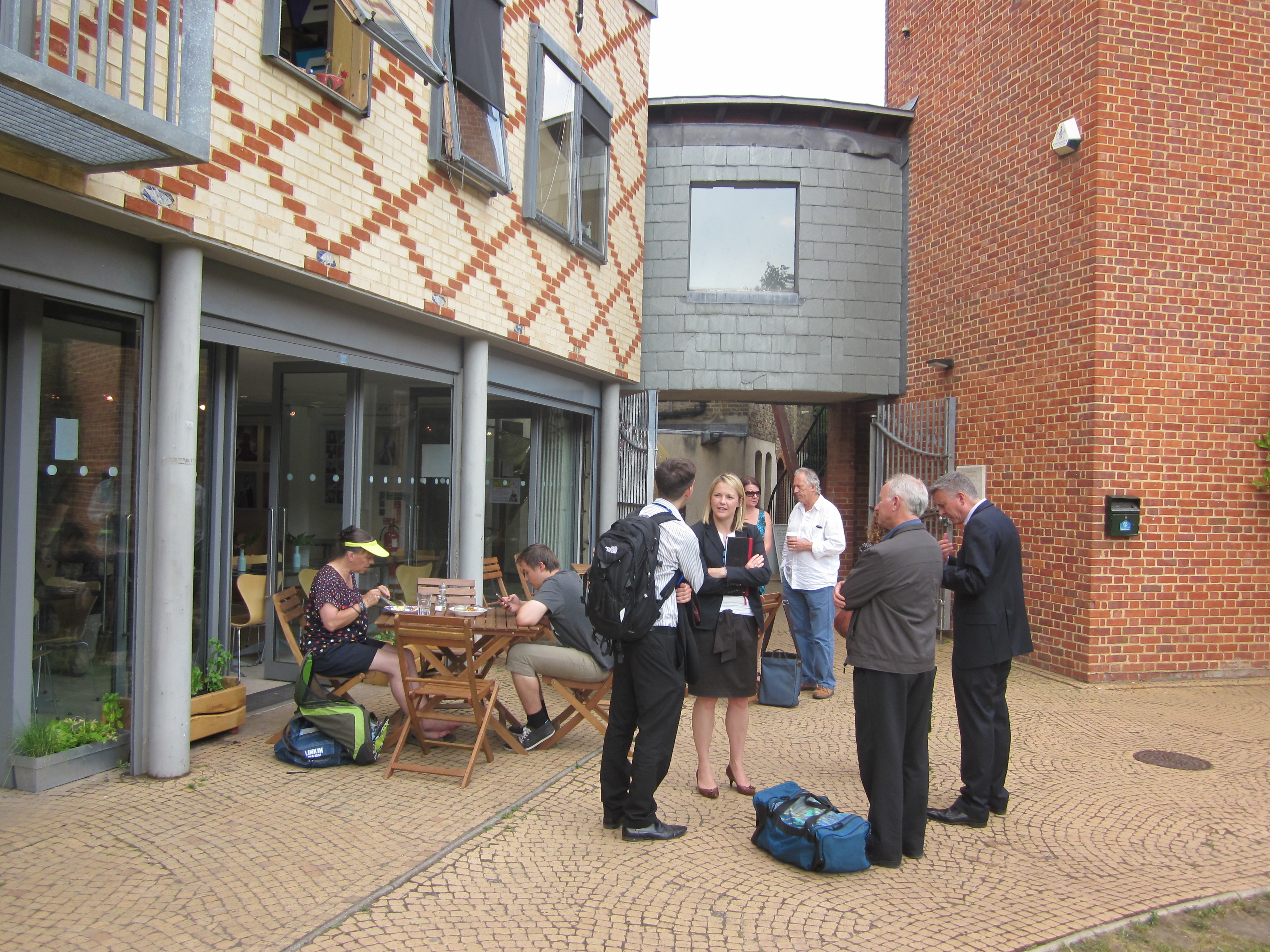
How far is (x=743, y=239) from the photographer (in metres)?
12.2

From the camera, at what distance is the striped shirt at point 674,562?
14.7 feet

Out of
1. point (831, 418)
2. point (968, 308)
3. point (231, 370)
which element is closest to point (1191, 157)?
point (968, 308)

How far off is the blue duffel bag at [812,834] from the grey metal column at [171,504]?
320 cm

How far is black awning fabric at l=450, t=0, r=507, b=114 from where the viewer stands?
756cm

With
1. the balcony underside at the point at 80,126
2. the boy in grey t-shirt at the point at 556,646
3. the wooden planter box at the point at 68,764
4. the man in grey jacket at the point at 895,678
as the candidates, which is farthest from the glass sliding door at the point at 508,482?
the man in grey jacket at the point at 895,678

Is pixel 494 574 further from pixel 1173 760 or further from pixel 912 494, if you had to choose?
pixel 1173 760

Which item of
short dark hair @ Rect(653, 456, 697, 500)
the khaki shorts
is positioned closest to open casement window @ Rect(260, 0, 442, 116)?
short dark hair @ Rect(653, 456, 697, 500)

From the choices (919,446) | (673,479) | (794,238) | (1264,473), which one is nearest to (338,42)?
(673,479)

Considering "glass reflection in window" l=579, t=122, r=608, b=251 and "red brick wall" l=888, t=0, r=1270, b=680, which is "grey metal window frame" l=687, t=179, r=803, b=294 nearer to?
"glass reflection in window" l=579, t=122, r=608, b=251

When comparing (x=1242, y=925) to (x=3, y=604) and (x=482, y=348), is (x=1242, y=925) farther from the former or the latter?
(x=482, y=348)

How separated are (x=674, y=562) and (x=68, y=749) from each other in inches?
131

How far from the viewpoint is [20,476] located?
4.77 metres

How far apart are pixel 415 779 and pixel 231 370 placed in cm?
314

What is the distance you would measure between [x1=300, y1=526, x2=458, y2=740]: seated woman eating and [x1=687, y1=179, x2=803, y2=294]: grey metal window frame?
23.8ft
